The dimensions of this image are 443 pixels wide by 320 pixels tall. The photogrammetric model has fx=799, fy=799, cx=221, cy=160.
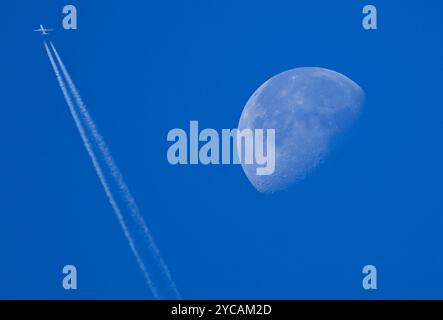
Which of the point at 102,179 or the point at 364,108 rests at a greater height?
the point at 364,108

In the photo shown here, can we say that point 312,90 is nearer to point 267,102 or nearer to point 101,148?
point 267,102

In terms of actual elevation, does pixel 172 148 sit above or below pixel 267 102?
below

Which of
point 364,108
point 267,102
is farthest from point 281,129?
point 364,108
